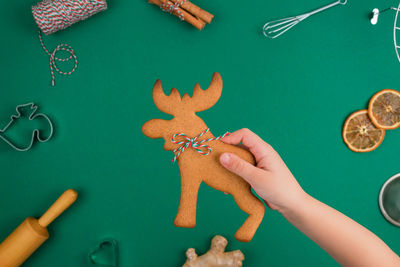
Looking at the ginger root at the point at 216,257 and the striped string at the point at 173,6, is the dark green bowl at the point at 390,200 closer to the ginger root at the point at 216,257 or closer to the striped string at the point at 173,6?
the ginger root at the point at 216,257

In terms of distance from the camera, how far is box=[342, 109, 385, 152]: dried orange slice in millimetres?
1301

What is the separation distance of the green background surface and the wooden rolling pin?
79 mm

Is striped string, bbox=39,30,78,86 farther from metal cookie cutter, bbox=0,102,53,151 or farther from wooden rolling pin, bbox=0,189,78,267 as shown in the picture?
wooden rolling pin, bbox=0,189,78,267

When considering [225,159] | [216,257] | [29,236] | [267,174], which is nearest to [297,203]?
[267,174]

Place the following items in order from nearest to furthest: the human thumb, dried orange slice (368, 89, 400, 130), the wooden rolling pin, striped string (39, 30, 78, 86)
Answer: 1. the human thumb
2. the wooden rolling pin
3. striped string (39, 30, 78, 86)
4. dried orange slice (368, 89, 400, 130)

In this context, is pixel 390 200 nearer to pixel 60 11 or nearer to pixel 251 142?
pixel 251 142

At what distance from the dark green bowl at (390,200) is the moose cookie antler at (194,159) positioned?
3.13ft

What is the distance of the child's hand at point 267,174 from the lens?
2.27 ft

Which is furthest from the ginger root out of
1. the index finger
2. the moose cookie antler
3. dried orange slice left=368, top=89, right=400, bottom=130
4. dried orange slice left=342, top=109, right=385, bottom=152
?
→ dried orange slice left=368, top=89, right=400, bottom=130

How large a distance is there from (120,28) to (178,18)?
0.27 meters

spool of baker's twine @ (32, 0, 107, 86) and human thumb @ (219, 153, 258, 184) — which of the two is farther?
spool of baker's twine @ (32, 0, 107, 86)

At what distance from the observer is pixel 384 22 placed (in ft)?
4.29

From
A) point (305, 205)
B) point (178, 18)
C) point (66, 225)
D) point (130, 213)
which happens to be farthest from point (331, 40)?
point (66, 225)

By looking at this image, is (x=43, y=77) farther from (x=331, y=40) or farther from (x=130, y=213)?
(x=331, y=40)
